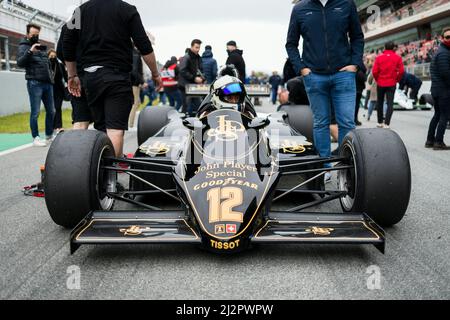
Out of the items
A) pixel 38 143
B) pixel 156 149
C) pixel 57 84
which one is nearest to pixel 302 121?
pixel 156 149

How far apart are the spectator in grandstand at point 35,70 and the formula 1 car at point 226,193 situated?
16.2 feet

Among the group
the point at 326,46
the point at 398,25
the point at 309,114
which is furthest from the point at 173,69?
the point at 398,25

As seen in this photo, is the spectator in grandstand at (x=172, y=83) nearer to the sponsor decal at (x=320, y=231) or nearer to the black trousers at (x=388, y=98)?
the black trousers at (x=388, y=98)

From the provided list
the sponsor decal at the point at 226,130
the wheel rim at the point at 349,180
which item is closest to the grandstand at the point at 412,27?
the wheel rim at the point at 349,180

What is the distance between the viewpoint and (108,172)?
4363 millimetres

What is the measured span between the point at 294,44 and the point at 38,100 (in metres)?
5.11

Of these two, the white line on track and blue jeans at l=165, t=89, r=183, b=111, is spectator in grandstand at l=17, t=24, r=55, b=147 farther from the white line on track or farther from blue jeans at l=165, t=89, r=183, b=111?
blue jeans at l=165, t=89, r=183, b=111

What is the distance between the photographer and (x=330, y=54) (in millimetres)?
5223

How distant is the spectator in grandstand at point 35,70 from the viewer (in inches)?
334

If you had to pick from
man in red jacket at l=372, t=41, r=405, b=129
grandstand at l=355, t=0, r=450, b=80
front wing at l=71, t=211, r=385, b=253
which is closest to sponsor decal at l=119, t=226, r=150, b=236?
front wing at l=71, t=211, r=385, b=253

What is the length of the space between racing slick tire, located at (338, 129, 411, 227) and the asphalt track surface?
0.23 metres

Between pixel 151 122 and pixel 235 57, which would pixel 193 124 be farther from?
pixel 235 57

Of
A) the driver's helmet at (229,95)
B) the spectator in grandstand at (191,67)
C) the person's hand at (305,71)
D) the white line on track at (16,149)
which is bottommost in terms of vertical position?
the white line on track at (16,149)

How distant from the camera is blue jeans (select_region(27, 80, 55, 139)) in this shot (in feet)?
28.2
